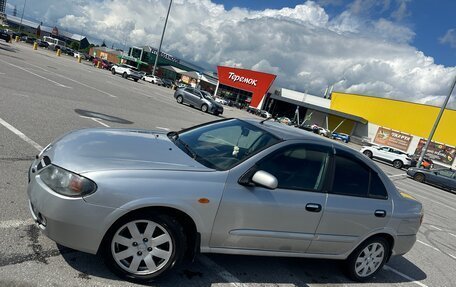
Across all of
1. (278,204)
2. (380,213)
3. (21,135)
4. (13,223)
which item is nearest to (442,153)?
(380,213)

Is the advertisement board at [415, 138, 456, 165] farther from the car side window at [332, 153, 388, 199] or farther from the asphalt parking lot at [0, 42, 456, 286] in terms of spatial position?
the car side window at [332, 153, 388, 199]

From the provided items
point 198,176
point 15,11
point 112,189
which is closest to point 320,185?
point 198,176

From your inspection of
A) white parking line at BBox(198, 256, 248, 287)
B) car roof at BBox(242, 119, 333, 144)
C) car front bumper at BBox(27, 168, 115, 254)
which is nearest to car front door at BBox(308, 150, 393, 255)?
car roof at BBox(242, 119, 333, 144)

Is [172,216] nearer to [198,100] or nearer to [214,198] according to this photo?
[214,198]

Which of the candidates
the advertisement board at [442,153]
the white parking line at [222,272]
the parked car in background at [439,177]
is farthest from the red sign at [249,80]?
the white parking line at [222,272]

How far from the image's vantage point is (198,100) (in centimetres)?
2544

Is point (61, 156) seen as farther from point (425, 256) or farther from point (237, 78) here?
point (237, 78)

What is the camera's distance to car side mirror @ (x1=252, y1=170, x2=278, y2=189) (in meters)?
3.12

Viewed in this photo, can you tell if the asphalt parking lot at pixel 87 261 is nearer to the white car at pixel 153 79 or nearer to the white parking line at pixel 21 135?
the white parking line at pixel 21 135

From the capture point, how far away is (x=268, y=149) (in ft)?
11.6

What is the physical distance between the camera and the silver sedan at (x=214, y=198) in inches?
112

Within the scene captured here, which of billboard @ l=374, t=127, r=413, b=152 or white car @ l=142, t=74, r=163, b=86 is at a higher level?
billboard @ l=374, t=127, r=413, b=152

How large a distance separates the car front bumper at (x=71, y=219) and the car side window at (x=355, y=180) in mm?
2483

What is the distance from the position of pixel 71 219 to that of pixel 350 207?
2.88 m
